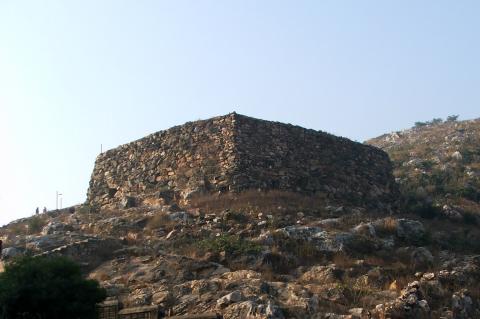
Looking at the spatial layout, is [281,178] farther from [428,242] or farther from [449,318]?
[449,318]

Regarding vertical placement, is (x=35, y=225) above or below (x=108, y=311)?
above

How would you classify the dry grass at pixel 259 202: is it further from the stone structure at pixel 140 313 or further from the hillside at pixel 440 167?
the stone structure at pixel 140 313

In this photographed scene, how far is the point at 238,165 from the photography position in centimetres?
1758

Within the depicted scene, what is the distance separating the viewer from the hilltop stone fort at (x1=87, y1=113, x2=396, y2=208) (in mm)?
17734

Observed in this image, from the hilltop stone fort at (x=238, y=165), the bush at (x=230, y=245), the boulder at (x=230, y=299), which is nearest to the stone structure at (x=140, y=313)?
the boulder at (x=230, y=299)

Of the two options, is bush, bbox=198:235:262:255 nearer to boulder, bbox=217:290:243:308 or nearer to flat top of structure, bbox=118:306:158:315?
boulder, bbox=217:290:243:308

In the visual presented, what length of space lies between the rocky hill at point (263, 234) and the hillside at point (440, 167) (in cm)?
21

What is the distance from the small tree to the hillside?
1214 cm

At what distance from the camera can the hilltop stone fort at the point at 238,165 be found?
58.2 feet

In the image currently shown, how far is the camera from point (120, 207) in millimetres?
18438

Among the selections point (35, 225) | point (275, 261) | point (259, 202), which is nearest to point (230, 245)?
point (275, 261)

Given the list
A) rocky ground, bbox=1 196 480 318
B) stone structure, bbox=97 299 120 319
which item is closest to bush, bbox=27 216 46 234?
rocky ground, bbox=1 196 480 318

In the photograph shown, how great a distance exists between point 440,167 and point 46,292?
21.6 metres

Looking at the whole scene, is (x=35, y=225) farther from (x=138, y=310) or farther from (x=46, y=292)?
(x=46, y=292)
